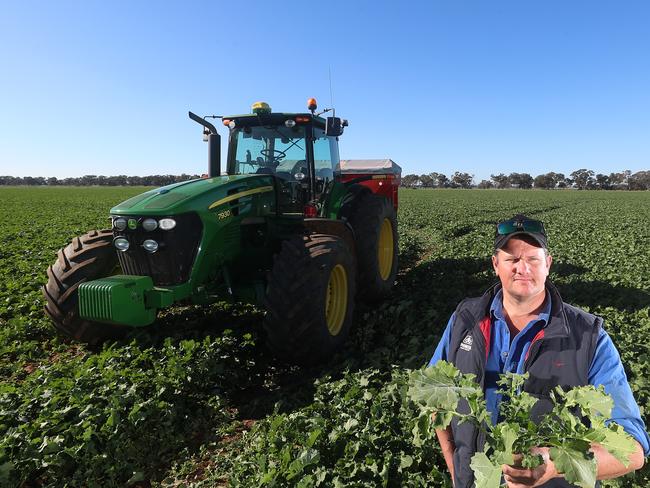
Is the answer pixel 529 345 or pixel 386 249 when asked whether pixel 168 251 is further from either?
pixel 386 249

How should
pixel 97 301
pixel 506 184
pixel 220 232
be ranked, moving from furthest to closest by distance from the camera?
pixel 506 184, pixel 220 232, pixel 97 301

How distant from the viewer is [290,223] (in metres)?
5.85

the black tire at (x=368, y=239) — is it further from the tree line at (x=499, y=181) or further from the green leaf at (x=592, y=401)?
the tree line at (x=499, y=181)

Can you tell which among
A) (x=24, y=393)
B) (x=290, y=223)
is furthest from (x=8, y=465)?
(x=290, y=223)

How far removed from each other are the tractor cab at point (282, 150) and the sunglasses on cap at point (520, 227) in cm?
408

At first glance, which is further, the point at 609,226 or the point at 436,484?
the point at 609,226

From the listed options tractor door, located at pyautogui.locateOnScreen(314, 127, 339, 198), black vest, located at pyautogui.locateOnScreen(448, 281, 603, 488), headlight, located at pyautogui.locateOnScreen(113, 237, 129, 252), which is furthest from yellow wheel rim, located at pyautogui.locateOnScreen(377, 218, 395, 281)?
black vest, located at pyautogui.locateOnScreen(448, 281, 603, 488)

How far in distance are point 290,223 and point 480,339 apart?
4130 mm

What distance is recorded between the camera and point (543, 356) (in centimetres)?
179

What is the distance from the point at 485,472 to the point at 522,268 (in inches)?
36.7

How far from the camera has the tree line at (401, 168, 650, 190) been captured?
10481 centimetres

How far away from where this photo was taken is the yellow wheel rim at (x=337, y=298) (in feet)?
17.0

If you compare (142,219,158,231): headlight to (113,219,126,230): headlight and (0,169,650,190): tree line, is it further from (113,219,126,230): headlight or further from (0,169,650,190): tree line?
(0,169,650,190): tree line

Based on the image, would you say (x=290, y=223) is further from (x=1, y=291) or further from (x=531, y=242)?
(x=1, y=291)
